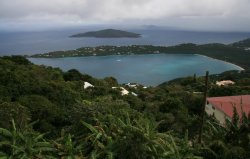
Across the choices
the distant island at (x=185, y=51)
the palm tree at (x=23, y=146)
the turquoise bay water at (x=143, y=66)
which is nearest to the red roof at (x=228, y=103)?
the palm tree at (x=23, y=146)

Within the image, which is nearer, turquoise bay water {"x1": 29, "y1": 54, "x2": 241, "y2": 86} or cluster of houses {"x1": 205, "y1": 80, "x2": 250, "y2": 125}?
cluster of houses {"x1": 205, "y1": 80, "x2": 250, "y2": 125}

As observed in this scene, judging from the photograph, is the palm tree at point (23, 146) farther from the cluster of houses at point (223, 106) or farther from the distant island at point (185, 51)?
the distant island at point (185, 51)

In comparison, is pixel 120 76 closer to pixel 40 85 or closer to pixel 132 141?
pixel 40 85

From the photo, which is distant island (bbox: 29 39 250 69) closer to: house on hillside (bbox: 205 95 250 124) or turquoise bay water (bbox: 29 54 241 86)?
turquoise bay water (bbox: 29 54 241 86)

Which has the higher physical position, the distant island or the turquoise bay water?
the distant island

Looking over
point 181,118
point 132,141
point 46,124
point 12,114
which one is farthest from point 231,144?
point 181,118

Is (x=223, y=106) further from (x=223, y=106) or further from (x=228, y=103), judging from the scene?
(x=228, y=103)

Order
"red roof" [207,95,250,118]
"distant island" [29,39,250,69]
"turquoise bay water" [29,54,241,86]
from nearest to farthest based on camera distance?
1. "red roof" [207,95,250,118]
2. "turquoise bay water" [29,54,241,86]
3. "distant island" [29,39,250,69]

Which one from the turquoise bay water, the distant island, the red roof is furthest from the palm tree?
the distant island
